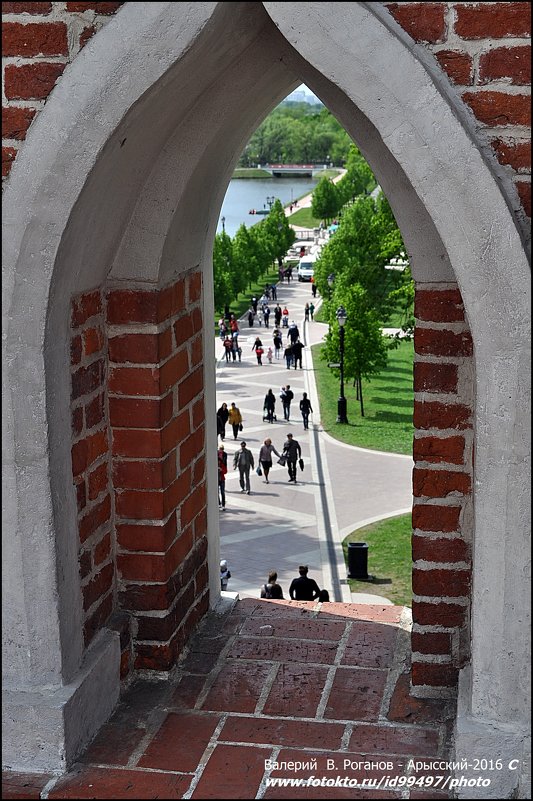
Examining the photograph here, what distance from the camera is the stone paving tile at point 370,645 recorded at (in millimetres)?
4387

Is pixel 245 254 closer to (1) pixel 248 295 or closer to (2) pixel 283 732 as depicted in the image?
(1) pixel 248 295

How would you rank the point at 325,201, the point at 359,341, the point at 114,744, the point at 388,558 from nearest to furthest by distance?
1. the point at 114,744
2. the point at 388,558
3. the point at 359,341
4. the point at 325,201

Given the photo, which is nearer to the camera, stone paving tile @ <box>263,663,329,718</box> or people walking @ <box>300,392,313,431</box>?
stone paving tile @ <box>263,663,329,718</box>

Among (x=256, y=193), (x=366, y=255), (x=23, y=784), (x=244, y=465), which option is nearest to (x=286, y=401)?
(x=244, y=465)

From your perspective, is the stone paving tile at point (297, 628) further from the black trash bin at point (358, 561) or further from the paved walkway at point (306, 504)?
the black trash bin at point (358, 561)

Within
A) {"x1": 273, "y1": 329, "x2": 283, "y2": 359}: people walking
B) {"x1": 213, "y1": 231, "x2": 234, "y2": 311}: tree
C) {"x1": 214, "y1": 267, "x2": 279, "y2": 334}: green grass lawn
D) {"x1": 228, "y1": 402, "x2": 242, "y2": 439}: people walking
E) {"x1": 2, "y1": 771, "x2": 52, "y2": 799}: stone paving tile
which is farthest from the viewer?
{"x1": 214, "y1": 267, "x2": 279, "y2": 334}: green grass lawn

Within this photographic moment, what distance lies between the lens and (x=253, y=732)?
3.83 meters

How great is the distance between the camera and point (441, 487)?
12.7ft

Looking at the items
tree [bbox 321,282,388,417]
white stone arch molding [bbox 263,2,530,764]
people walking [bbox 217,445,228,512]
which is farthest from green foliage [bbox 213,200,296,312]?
white stone arch molding [bbox 263,2,530,764]

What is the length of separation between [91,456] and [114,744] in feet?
3.17

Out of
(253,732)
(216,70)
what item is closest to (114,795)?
(253,732)

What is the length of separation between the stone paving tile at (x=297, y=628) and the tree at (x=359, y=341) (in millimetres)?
22471

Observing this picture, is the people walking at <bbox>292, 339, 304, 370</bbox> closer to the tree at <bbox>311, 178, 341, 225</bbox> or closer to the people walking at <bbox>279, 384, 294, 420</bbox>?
the people walking at <bbox>279, 384, 294, 420</bbox>

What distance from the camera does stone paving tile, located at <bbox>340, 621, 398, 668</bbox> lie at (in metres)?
4.39
